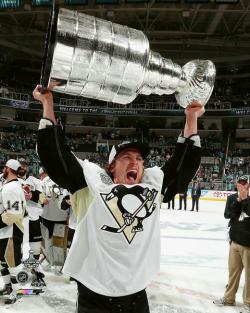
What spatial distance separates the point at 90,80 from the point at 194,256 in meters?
5.48

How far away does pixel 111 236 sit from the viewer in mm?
→ 1835

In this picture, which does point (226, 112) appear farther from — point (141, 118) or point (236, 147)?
point (141, 118)

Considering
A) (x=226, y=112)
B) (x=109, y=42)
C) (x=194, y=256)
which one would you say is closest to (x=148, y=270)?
(x=109, y=42)

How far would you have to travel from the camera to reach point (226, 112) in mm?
26344

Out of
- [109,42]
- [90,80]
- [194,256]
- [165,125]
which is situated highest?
[165,125]

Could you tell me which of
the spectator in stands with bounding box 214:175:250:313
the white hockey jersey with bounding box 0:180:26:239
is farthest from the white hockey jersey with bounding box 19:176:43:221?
the spectator in stands with bounding box 214:175:250:313

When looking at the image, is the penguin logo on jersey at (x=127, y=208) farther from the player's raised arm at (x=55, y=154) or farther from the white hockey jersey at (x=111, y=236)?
the player's raised arm at (x=55, y=154)

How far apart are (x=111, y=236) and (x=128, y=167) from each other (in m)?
0.34

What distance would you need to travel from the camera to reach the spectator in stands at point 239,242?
13.7 feet

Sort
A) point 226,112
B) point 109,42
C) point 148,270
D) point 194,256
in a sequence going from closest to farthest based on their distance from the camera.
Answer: point 109,42
point 148,270
point 194,256
point 226,112

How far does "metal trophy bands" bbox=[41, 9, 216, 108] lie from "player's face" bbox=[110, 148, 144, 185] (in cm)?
26

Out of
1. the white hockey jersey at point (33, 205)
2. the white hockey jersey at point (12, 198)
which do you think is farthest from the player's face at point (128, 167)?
the white hockey jersey at point (33, 205)

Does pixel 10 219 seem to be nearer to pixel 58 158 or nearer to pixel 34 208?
pixel 34 208

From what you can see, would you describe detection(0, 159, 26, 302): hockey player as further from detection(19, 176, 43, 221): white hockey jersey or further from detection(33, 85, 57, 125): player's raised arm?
detection(33, 85, 57, 125): player's raised arm
